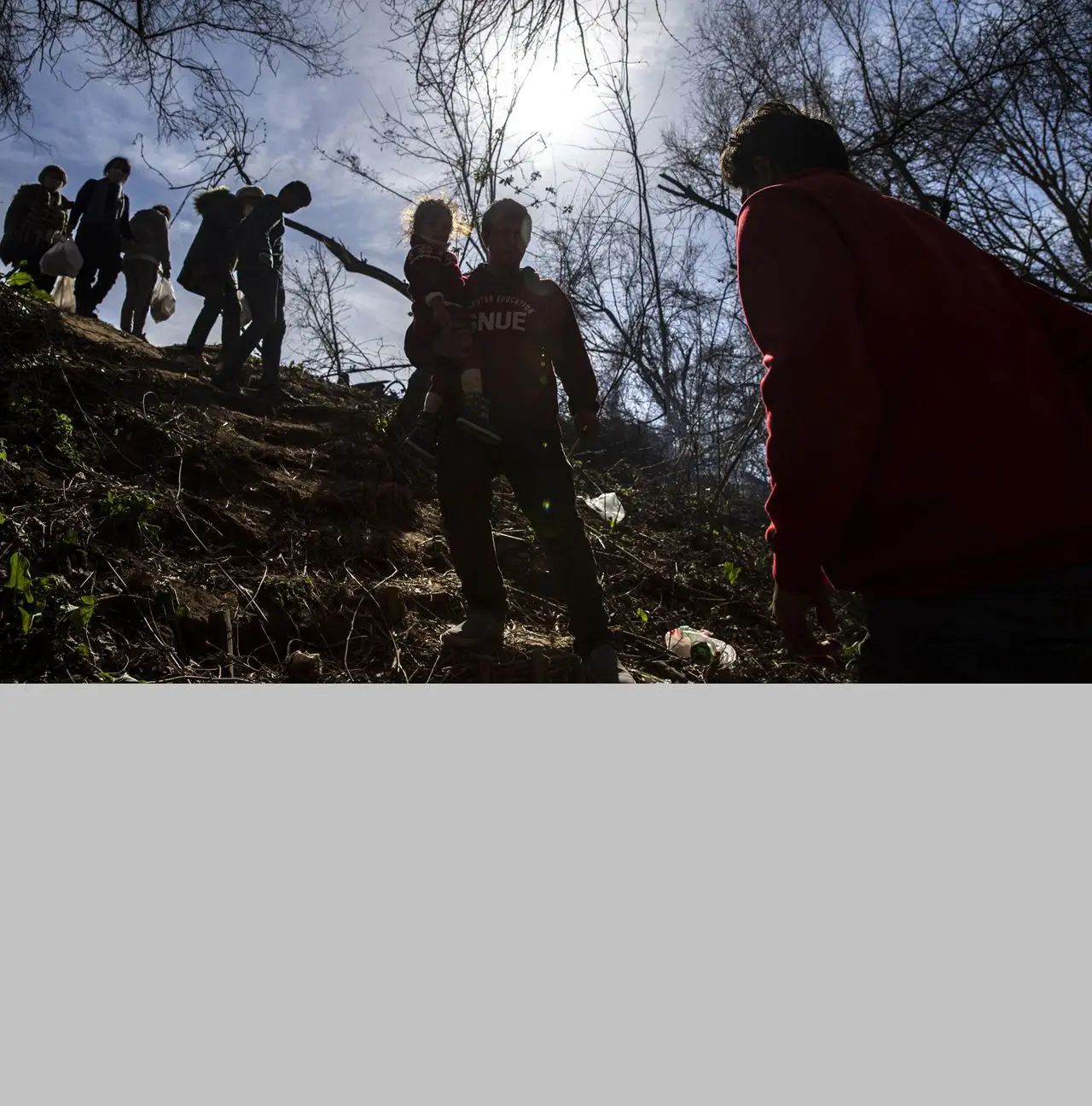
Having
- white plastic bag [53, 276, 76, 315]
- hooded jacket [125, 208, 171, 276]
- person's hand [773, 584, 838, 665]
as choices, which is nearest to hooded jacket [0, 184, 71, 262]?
hooded jacket [125, 208, 171, 276]

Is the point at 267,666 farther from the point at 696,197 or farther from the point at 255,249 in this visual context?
the point at 696,197

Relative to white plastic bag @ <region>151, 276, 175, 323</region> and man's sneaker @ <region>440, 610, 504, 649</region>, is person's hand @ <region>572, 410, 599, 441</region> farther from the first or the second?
white plastic bag @ <region>151, 276, 175, 323</region>

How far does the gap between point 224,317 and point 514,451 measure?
501 centimetres

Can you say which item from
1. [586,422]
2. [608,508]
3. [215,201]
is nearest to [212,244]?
[215,201]

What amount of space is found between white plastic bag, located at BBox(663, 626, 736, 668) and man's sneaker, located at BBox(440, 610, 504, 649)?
4.41ft

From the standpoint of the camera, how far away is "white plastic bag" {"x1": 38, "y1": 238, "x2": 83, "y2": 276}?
6895 millimetres

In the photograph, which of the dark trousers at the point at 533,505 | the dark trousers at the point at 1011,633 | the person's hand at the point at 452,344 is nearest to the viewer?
the dark trousers at the point at 1011,633

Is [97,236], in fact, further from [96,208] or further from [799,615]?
[799,615]

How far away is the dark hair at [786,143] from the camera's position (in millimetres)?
1761

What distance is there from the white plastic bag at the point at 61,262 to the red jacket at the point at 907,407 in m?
7.26

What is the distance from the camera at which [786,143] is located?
5.81 feet

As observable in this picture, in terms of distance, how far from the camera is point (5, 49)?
5.49m

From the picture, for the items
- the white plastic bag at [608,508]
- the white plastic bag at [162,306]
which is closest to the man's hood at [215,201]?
the white plastic bag at [162,306]

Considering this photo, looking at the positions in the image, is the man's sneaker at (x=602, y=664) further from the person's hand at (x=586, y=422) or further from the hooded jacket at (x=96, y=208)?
the hooded jacket at (x=96, y=208)
